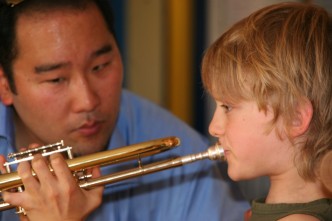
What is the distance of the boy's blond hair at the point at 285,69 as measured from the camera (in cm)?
119

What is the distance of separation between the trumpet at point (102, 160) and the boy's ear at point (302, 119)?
20 centimetres

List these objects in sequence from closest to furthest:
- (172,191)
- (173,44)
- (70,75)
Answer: (70,75) → (172,191) → (173,44)

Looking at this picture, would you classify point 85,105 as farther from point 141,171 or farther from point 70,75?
point 141,171

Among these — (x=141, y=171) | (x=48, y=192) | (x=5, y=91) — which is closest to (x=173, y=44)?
(x=5, y=91)

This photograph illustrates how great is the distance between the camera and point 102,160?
4.54 feet

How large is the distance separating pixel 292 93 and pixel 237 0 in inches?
39.9

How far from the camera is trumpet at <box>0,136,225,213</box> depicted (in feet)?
4.52

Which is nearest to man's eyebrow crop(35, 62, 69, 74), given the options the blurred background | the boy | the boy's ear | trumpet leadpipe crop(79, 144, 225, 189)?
trumpet leadpipe crop(79, 144, 225, 189)

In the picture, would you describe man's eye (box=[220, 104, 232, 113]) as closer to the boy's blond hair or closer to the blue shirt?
the boy's blond hair

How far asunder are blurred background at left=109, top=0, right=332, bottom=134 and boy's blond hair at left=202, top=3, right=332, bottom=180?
0.88 m

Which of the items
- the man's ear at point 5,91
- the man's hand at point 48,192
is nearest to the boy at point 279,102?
the man's hand at point 48,192

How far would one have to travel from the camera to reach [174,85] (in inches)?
96.0

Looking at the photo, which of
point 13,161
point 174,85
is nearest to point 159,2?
point 174,85

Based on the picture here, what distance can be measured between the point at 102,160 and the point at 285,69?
41 centimetres
